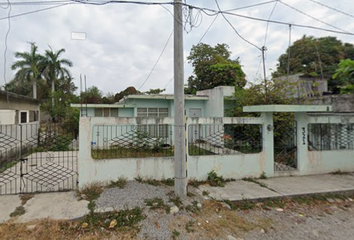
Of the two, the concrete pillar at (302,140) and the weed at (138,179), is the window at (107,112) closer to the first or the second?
the weed at (138,179)

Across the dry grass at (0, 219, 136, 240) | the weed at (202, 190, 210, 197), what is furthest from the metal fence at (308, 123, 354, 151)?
the dry grass at (0, 219, 136, 240)

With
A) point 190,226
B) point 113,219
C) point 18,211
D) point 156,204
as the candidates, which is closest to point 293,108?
point 190,226

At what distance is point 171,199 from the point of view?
13.3 ft

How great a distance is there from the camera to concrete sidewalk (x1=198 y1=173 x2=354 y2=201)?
4367 mm

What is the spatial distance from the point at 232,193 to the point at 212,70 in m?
14.8

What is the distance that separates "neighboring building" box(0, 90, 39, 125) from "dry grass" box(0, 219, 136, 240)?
604 centimetres

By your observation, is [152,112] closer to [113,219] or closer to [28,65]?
[113,219]

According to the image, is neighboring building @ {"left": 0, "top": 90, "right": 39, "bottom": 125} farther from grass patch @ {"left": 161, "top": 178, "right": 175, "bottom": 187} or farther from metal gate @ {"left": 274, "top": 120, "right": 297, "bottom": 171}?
metal gate @ {"left": 274, "top": 120, "right": 297, "bottom": 171}

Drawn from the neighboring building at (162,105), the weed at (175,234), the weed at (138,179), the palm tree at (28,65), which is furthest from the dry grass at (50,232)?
the palm tree at (28,65)

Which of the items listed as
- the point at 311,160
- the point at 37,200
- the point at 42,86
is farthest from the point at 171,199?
the point at 42,86

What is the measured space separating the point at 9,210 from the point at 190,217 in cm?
329

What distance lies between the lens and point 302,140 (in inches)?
223

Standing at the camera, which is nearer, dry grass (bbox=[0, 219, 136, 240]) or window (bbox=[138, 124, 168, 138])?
dry grass (bbox=[0, 219, 136, 240])

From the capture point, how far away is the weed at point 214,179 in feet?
16.3
